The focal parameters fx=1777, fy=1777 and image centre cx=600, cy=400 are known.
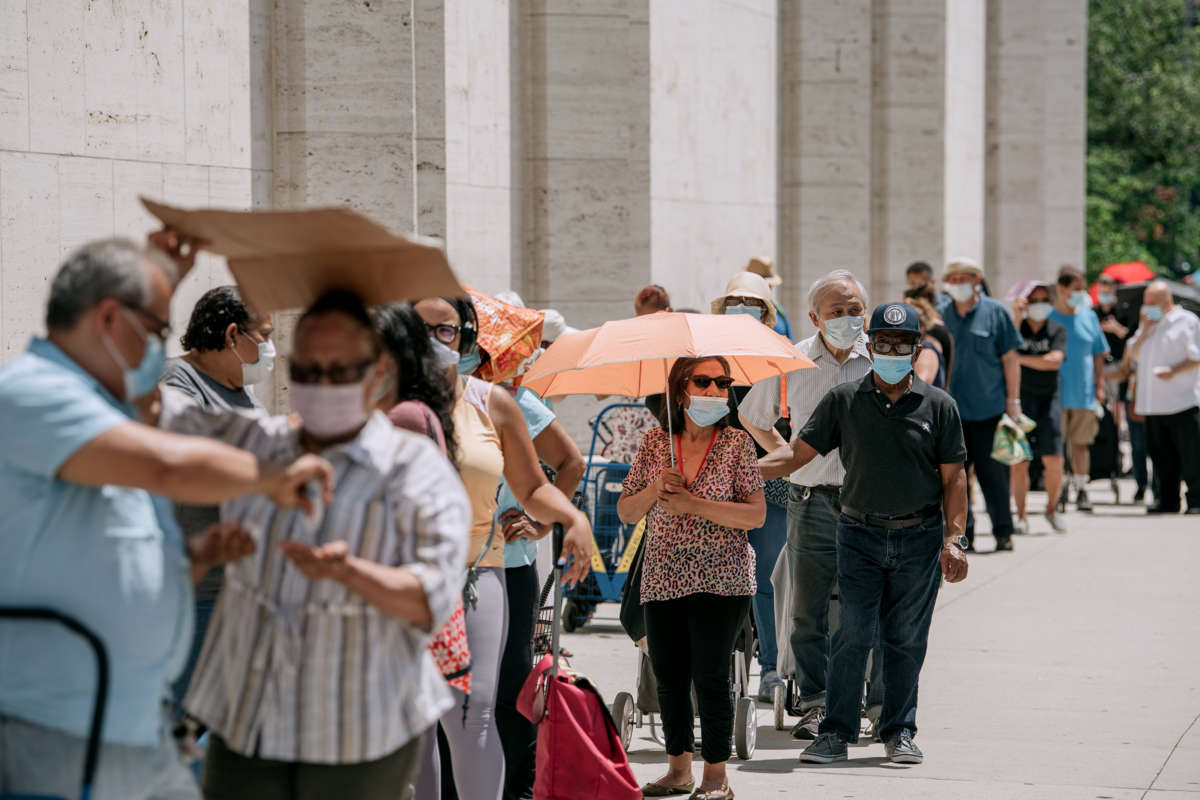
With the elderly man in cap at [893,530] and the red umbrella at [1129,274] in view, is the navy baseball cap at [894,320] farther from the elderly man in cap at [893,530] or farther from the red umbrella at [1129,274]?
the red umbrella at [1129,274]

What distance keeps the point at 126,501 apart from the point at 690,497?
11.7ft

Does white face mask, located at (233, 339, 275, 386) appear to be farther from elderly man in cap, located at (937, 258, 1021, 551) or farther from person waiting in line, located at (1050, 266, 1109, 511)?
person waiting in line, located at (1050, 266, 1109, 511)

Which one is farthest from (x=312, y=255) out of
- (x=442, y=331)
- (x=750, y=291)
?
(x=750, y=291)

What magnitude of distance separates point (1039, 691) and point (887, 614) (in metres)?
1.78

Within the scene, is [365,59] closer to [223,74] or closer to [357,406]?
[223,74]

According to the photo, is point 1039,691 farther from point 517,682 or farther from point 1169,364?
point 1169,364

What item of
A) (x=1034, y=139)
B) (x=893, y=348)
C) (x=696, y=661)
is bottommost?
(x=696, y=661)

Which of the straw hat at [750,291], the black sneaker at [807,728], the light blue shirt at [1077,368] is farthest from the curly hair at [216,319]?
the light blue shirt at [1077,368]

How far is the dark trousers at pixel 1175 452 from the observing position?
16.6 metres

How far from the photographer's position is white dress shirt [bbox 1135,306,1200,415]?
16.6 meters

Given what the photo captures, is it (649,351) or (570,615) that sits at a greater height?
(649,351)

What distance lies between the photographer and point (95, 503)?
3.42 m

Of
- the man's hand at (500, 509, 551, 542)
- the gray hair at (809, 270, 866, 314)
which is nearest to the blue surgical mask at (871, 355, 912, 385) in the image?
the gray hair at (809, 270, 866, 314)

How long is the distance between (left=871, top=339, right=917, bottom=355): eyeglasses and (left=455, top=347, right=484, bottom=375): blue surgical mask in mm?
2122
